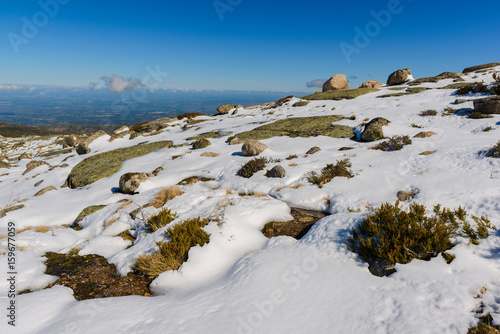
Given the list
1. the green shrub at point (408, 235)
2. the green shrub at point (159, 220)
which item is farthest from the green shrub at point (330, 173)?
the green shrub at point (159, 220)

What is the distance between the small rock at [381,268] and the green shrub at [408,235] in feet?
0.24

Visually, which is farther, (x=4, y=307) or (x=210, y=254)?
(x=210, y=254)

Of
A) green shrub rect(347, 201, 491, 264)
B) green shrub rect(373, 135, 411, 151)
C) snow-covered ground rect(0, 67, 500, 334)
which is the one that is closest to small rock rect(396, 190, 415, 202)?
snow-covered ground rect(0, 67, 500, 334)

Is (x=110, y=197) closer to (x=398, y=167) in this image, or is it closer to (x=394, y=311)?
(x=394, y=311)

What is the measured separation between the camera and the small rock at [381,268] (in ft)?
11.2

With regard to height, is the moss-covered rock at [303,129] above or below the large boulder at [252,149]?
above

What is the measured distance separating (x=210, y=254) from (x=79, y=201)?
7.58m

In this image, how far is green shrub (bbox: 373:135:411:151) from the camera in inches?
363

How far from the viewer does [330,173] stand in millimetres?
7625

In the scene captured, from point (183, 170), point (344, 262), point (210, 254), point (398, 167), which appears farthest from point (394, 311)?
point (183, 170)

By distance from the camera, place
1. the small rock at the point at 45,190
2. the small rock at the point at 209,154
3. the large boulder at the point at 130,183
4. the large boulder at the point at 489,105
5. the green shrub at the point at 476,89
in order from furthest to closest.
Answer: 1. the green shrub at the point at 476,89
2. the small rock at the point at 209,154
3. the large boulder at the point at 489,105
4. the small rock at the point at 45,190
5. the large boulder at the point at 130,183

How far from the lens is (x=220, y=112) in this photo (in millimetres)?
30828

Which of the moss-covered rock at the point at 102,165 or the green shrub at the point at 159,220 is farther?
the moss-covered rock at the point at 102,165

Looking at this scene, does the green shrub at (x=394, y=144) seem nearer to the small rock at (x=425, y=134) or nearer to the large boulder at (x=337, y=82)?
the small rock at (x=425, y=134)
